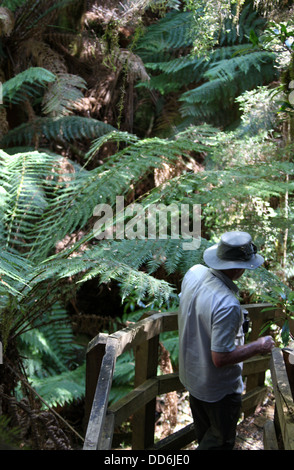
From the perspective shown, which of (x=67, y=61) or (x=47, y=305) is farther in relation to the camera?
(x=67, y=61)

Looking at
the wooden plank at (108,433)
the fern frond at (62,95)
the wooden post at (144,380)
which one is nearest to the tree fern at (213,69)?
the fern frond at (62,95)

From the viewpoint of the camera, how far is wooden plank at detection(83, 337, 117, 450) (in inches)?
54.5

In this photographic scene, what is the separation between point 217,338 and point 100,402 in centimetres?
47

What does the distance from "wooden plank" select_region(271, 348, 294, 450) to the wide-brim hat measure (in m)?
0.44

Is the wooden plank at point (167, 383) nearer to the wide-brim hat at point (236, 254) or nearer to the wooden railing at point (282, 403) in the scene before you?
the wooden railing at point (282, 403)

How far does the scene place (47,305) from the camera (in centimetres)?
274

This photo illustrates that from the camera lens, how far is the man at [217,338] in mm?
1759

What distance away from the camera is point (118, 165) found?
312 centimetres

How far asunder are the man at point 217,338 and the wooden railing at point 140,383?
0.27 metres

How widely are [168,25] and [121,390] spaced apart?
388cm
